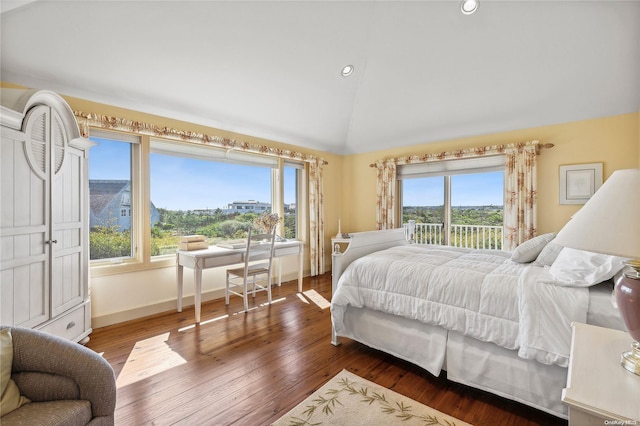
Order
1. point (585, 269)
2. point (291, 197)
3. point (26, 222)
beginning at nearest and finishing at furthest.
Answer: point (585, 269)
point (26, 222)
point (291, 197)

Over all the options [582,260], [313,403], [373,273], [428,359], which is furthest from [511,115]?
[313,403]

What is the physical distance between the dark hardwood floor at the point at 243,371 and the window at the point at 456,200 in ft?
8.92

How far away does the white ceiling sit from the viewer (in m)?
2.55

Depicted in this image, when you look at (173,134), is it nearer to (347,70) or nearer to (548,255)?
(347,70)

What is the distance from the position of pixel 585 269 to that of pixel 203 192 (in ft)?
13.3

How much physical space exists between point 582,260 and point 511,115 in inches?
116

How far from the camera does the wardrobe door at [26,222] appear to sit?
6.37 ft

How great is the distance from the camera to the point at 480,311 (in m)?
1.92

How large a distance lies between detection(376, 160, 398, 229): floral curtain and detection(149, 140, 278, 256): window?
6.37 ft

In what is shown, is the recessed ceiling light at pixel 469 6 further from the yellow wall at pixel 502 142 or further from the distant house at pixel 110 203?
the distant house at pixel 110 203

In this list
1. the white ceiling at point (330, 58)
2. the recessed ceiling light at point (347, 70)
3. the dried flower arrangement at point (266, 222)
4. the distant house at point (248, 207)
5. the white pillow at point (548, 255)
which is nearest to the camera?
the white pillow at point (548, 255)

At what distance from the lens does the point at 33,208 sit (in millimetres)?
2156

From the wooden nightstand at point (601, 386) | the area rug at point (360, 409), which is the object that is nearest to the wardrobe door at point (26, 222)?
the area rug at point (360, 409)

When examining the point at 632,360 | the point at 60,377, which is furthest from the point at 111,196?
the point at 632,360
